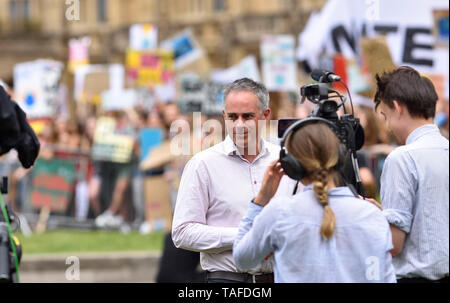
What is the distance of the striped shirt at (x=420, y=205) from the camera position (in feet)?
14.7

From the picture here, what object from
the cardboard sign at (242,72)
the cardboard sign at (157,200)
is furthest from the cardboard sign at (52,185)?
the cardboard sign at (242,72)

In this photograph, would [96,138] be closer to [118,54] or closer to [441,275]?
[441,275]

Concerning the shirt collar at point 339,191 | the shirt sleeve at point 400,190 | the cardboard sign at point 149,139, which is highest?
the shirt collar at point 339,191

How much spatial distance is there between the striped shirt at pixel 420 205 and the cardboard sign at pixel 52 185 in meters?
12.7

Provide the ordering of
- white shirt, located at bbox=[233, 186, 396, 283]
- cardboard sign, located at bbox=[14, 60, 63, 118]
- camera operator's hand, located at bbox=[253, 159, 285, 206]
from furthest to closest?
1. cardboard sign, located at bbox=[14, 60, 63, 118]
2. camera operator's hand, located at bbox=[253, 159, 285, 206]
3. white shirt, located at bbox=[233, 186, 396, 283]

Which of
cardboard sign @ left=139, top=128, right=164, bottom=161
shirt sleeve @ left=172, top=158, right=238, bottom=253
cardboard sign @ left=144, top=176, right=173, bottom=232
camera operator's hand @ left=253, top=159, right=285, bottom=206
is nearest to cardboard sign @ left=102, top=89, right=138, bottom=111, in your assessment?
cardboard sign @ left=139, top=128, right=164, bottom=161

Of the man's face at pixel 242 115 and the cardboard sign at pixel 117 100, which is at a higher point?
the man's face at pixel 242 115

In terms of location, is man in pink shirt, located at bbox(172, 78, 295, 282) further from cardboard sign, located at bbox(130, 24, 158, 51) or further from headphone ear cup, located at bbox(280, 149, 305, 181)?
cardboard sign, located at bbox(130, 24, 158, 51)

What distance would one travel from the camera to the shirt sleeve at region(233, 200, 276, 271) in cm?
387

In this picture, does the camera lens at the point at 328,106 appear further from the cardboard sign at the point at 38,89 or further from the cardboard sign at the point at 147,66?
the cardboard sign at the point at 147,66

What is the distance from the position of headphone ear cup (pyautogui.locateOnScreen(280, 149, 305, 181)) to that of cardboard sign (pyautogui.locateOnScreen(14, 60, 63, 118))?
16462mm
